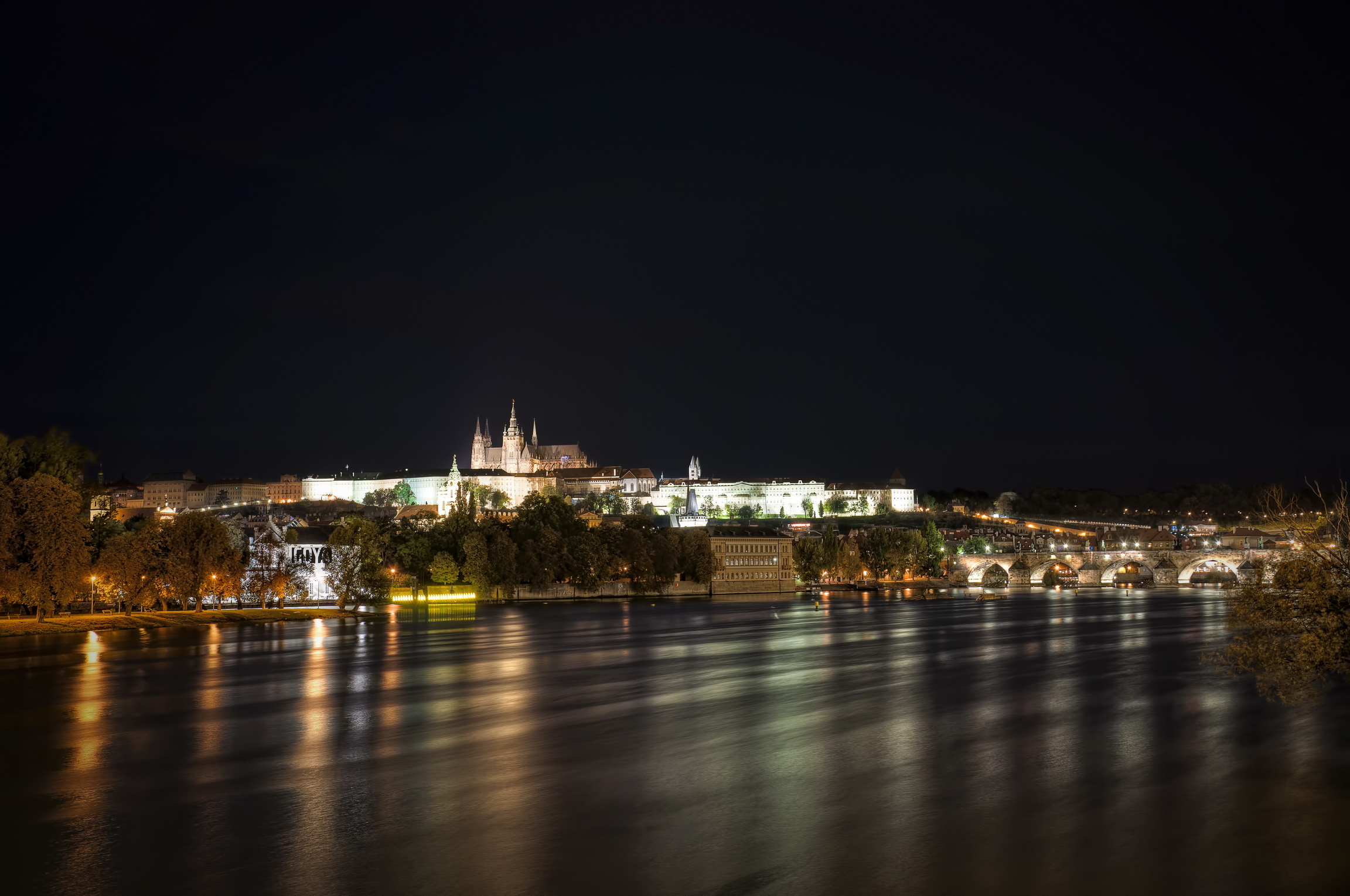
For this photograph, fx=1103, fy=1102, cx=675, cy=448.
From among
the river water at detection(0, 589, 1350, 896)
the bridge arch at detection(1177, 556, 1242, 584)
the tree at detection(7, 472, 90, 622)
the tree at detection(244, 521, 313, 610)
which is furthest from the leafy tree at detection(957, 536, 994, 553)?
the tree at detection(7, 472, 90, 622)

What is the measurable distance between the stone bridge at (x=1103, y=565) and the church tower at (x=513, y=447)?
88.5 m

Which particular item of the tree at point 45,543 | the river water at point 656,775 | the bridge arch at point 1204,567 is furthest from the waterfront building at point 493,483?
the river water at point 656,775

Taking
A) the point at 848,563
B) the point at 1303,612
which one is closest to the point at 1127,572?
the point at 848,563

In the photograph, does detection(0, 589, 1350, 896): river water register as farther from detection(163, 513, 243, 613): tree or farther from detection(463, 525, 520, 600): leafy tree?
detection(463, 525, 520, 600): leafy tree

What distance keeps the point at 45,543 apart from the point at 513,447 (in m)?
137

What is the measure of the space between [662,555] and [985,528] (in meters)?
91.5

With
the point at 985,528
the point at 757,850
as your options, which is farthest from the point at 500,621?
the point at 985,528

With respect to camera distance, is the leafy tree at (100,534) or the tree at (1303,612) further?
the leafy tree at (100,534)

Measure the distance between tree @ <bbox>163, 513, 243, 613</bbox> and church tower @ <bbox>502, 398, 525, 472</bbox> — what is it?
127 metres

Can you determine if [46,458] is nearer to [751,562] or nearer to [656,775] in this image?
[656,775]

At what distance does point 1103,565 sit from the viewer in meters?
90.7

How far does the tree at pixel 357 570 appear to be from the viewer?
5475 cm

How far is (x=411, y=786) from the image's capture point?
17109 mm

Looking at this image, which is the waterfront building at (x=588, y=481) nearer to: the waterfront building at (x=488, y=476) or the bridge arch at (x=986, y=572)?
the waterfront building at (x=488, y=476)
